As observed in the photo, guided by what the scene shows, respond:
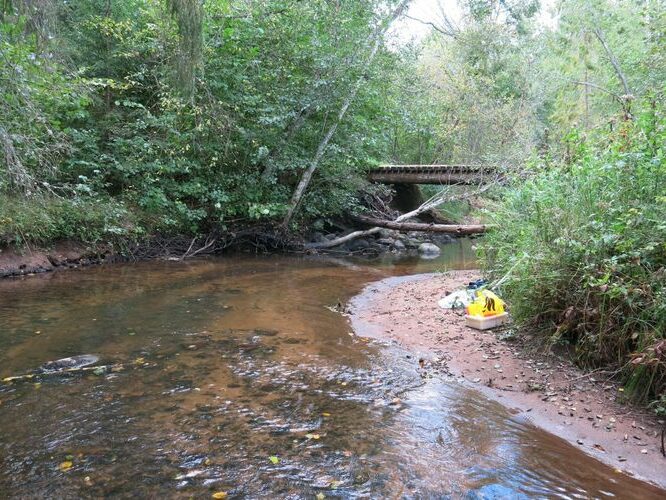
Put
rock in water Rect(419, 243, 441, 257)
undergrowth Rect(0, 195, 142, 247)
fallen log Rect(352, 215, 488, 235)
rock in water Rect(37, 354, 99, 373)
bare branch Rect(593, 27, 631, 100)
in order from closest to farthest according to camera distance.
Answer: rock in water Rect(37, 354, 99, 373)
undergrowth Rect(0, 195, 142, 247)
fallen log Rect(352, 215, 488, 235)
rock in water Rect(419, 243, 441, 257)
bare branch Rect(593, 27, 631, 100)

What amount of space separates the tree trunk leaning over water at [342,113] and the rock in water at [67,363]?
28.5 ft

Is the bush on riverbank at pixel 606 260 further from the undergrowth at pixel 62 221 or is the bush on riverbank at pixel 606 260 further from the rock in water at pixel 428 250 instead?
the rock in water at pixel 428 250

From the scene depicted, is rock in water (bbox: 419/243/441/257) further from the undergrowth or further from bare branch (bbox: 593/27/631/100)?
the undergrowth

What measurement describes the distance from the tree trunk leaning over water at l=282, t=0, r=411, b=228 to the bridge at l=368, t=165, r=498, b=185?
3926mm

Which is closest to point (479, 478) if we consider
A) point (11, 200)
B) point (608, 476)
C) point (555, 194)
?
point (608, 476)

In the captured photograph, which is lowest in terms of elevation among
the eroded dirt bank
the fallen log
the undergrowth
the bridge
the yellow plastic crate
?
the eroded dirt bank

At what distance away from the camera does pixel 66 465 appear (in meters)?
2.98

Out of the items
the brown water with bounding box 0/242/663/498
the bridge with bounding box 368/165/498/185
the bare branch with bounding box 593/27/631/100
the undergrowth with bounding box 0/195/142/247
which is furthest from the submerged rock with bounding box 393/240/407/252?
the brown water with bounding box 0/242/663/498

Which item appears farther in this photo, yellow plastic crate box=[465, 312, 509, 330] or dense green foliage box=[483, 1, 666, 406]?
yellow plastic crate box=[465, 312, 509, 330]

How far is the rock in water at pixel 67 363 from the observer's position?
14.8ft

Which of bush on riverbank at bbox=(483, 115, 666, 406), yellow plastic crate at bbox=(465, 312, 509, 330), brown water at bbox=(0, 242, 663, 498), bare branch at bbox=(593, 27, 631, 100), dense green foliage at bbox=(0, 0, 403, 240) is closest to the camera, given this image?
brown water at bbox=(0, 242, 663, 498)

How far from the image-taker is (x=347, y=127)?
44.8 ft

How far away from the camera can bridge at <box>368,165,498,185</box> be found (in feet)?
47.6

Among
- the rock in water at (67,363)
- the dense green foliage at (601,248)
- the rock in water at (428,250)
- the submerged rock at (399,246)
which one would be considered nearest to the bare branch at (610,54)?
the rock in water at (428,250)
